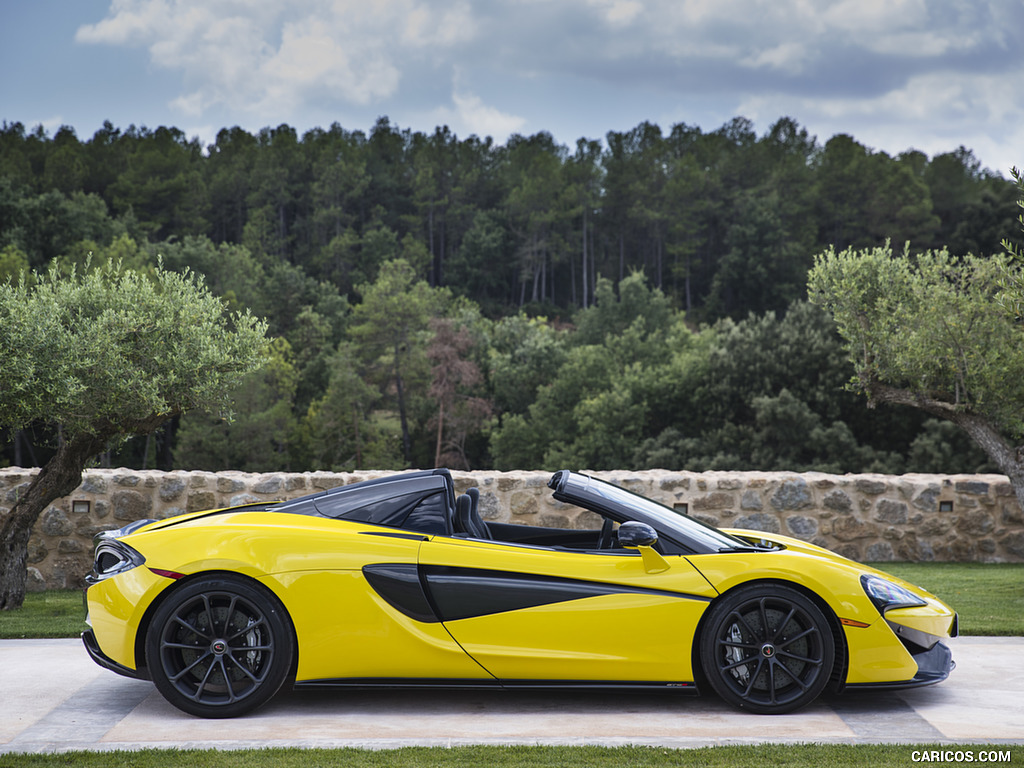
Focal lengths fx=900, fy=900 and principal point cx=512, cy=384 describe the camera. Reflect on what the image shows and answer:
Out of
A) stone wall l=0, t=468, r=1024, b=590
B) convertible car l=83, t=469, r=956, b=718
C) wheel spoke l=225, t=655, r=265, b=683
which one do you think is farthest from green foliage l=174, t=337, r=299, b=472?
wheel spoke l=225, t=655, r=265, b=683

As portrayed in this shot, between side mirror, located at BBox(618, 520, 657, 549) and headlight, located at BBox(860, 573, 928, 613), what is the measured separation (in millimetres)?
1117

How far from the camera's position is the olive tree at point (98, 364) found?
6.64 m

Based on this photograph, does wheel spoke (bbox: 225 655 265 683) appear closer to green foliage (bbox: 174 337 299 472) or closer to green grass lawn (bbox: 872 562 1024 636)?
green grass lawn (bbox: 872 562 1024 636)

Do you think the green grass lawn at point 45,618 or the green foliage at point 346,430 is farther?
the green foliage at point 346,430

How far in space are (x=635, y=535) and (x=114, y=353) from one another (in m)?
4.57

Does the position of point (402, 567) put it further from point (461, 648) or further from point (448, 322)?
point (448, 322)

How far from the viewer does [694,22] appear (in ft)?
142

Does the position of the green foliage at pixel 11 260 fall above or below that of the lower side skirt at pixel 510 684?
above

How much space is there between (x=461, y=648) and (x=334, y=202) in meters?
84.4

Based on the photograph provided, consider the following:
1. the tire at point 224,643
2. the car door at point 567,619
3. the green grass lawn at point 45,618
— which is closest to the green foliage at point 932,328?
the car door at point 567,619

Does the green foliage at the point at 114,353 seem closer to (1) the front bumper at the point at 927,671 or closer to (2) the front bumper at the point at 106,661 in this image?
(2) the front bumper at the point at 106,661

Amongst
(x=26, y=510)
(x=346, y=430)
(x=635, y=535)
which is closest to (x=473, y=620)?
(x=635, y=535)

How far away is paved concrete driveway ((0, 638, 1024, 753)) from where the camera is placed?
158 inches

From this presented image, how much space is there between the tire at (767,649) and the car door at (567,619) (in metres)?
0.12
